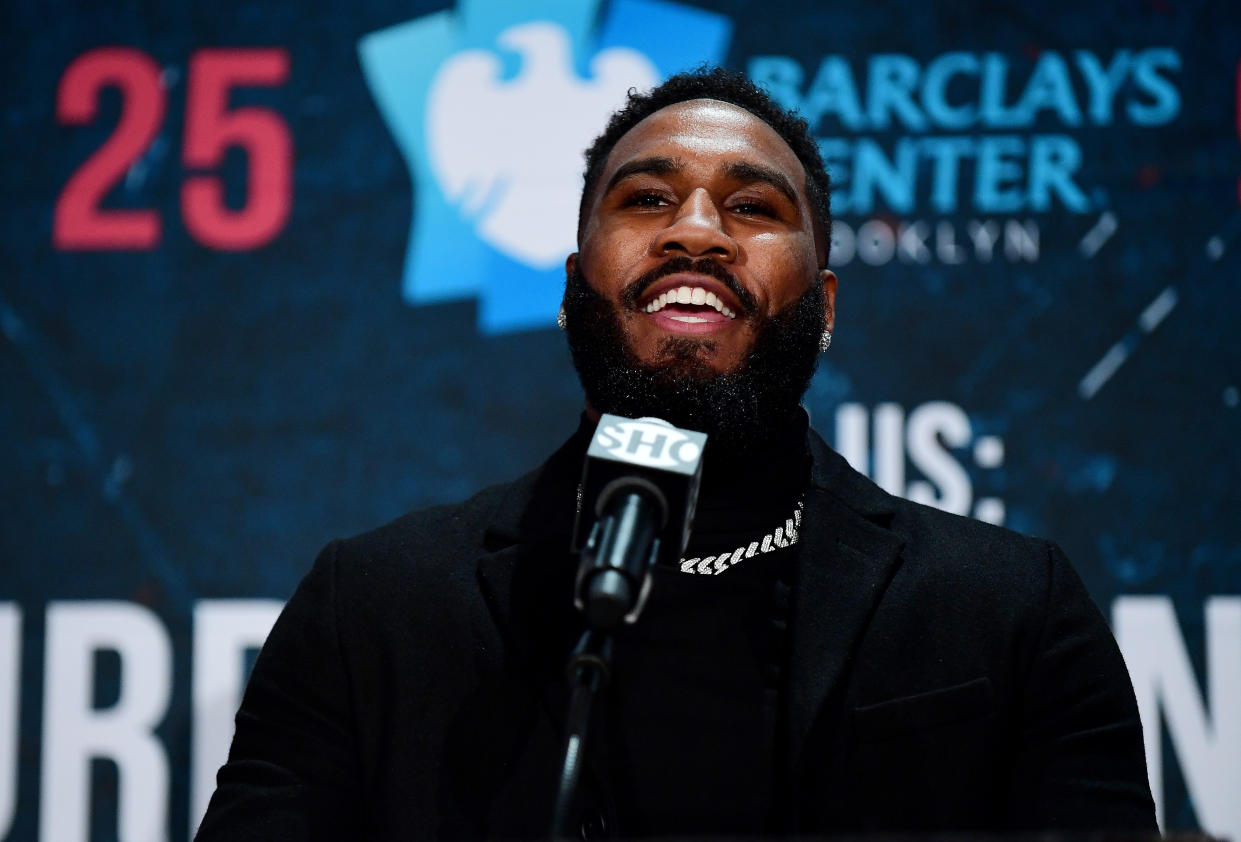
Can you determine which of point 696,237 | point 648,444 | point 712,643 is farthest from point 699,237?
point 648,444

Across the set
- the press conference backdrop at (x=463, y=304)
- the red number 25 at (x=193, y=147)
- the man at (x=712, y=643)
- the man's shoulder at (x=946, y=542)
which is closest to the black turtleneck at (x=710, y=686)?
the man at (x=712, y=643)

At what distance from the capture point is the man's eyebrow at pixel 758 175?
188cm

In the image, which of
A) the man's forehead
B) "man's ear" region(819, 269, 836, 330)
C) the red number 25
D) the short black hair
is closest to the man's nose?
the man's forehead

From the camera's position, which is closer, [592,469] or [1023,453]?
[592,469]

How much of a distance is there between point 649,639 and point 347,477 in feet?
3.77

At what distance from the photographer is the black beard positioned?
1735 mm

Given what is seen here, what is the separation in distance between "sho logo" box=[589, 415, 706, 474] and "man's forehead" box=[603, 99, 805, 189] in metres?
0.79

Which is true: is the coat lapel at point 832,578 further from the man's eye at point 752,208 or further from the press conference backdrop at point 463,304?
the press conference backdrop at point 463,304

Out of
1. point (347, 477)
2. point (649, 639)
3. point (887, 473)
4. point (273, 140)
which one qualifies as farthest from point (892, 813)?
point (273, 140)

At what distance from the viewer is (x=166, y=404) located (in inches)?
106

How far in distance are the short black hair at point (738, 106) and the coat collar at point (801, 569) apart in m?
0.44

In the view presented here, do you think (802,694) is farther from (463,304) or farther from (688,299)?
(463,304)

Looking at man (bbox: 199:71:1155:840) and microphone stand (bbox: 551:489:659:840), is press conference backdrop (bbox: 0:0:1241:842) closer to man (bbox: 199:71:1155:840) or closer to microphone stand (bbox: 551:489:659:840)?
man (bbox: 199:71:1155:840)

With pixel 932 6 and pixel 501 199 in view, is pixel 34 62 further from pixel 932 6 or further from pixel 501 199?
pixel 932 6
